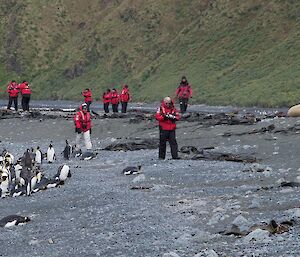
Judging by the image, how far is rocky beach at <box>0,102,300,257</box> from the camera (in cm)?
1025

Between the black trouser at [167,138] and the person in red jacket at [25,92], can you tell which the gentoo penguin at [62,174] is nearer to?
the black trouser at [167,138]

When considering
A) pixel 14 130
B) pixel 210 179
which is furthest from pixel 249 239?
pixel 14 130

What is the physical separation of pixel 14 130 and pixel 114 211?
78.3 feet

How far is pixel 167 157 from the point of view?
22.1m

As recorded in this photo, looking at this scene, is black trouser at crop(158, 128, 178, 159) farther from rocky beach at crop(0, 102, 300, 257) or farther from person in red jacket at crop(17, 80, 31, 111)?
person in red jacket at crop(17, 80, 31, 111)

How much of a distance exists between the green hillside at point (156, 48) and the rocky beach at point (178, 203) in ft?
84.9

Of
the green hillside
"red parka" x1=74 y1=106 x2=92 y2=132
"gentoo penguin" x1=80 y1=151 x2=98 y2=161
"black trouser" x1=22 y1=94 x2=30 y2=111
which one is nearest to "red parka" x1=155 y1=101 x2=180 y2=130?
"gentoo penguin" x1=80 y1=151 x2=98 y2=161

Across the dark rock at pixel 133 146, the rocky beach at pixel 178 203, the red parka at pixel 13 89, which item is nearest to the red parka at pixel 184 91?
the rocky beach at pixel 178 203

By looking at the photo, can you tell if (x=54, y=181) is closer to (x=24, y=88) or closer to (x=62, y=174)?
(x=62, y=174)

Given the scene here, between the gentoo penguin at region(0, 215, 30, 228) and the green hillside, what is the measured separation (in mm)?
36472

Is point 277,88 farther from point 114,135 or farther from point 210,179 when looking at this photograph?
point 210,179

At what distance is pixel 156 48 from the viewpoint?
7569cm

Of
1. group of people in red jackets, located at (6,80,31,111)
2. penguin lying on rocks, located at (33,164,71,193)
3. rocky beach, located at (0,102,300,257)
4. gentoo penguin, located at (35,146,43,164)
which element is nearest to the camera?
rocky beach, located at (0,102,300,257)

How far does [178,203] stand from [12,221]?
3.22 meters
